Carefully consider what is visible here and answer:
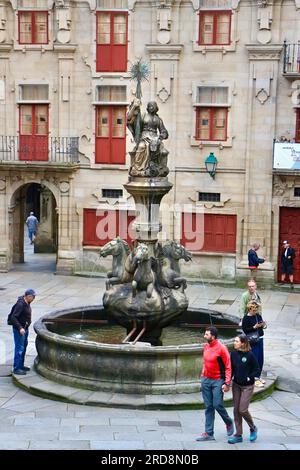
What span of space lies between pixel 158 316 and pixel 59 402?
2.59 m

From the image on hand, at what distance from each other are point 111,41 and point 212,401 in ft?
58.7

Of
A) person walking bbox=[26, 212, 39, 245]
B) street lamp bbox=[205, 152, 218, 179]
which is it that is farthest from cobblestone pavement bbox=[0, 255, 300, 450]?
person walking bbox=[26, 212, 39, 245]

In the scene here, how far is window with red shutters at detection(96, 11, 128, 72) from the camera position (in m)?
26.8

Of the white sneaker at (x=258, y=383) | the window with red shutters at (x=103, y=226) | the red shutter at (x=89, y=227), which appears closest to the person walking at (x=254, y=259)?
the window with red shutters at (x=103, y=226)

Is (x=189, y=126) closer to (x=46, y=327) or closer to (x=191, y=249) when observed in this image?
(x=191, y=249)

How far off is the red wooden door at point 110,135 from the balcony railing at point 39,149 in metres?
0.84

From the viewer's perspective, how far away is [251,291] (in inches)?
577

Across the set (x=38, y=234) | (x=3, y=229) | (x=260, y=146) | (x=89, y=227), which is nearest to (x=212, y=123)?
(x=260, y=146)

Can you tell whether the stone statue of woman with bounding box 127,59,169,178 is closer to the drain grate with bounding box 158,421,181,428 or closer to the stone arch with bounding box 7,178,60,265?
the drain grate with bounding box 158,421,181,428

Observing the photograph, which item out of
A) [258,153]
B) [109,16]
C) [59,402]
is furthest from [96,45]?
[59,402]

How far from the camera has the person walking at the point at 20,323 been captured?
48.3ft

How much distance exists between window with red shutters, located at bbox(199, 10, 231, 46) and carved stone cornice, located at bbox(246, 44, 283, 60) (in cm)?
87
